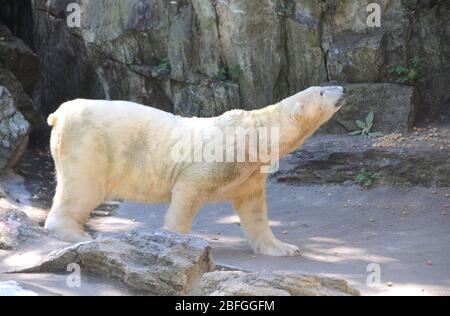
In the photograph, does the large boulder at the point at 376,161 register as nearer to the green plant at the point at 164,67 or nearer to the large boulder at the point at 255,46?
the large boulder at the point at 255,46

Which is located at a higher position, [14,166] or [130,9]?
[130,9]

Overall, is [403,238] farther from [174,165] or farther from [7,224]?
[7,224]

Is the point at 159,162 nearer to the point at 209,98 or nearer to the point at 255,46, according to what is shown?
the point at 209,98

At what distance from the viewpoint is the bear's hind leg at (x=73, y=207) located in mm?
9219

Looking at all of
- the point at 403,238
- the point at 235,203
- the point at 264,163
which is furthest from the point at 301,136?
the point at 403,238

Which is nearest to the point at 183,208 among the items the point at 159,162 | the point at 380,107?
the point at 159,162

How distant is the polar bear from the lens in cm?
895

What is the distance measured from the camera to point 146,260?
627cm

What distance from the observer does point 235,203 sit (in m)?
9.47

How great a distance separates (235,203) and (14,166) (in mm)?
6165

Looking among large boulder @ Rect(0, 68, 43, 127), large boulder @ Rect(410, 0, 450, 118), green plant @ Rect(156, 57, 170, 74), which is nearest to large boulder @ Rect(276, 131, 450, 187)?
large boulder @ Rect(410, 0, 450, 118)

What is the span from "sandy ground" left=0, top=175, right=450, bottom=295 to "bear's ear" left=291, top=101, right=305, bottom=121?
69.0 inches

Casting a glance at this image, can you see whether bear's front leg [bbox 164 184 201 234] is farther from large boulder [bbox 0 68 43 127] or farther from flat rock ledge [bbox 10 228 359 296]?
large boulder [bbox 0 68 43 127]

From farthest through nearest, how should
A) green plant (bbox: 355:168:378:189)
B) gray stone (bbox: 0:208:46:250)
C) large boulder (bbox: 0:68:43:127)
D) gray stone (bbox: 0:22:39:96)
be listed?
gray stone (bbox: 0:22:39:96) → large boulder (bbox: 0:68:43:127) → green plant (bbox: 355:168:378:189) → gray stone (bbox: 0:208:46:250)
